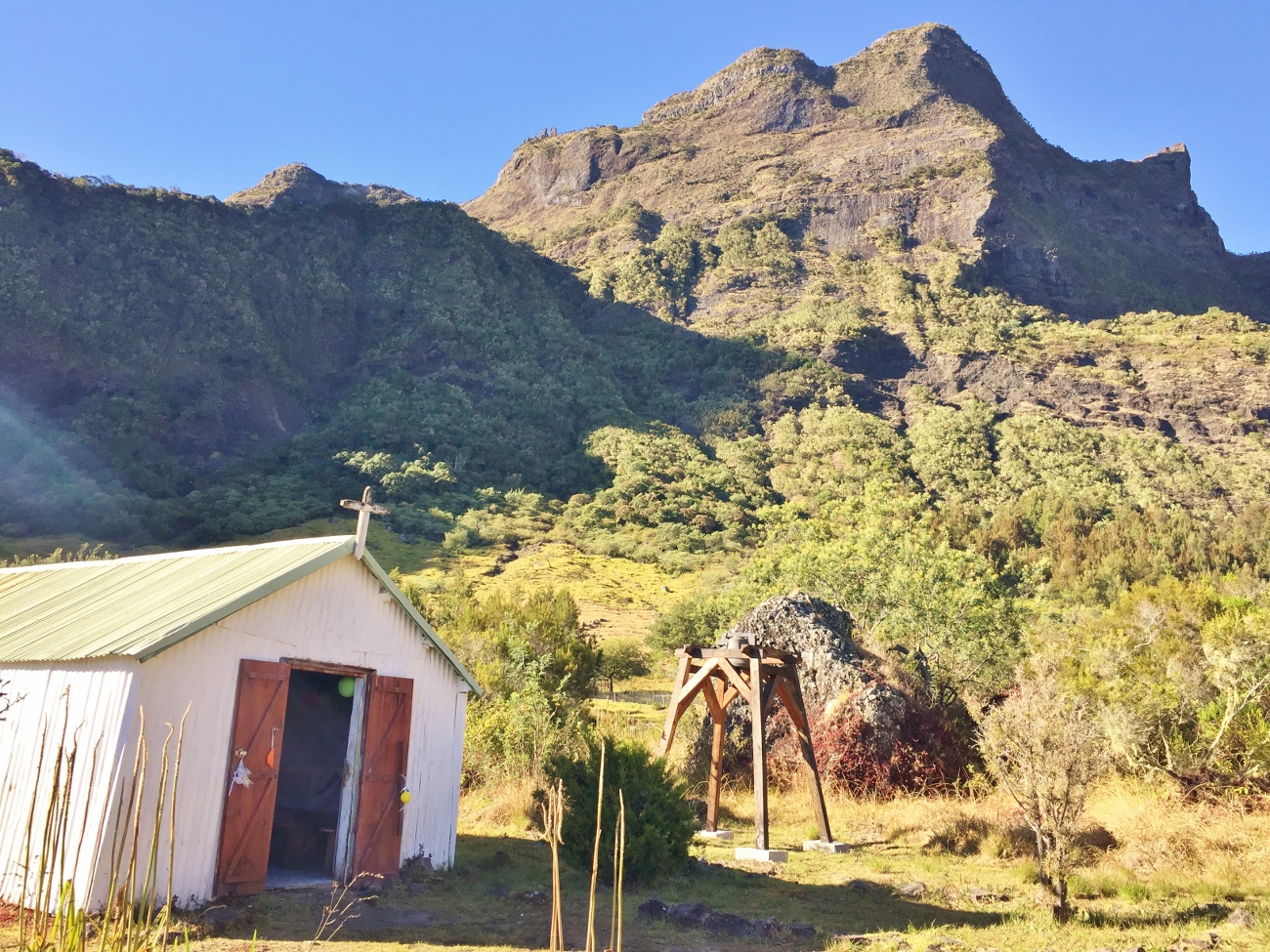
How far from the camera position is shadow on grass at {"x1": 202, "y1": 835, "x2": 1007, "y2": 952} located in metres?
8.23

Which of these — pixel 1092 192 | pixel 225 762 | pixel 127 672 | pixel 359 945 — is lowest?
pixel 359 945

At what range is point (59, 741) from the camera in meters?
7.80

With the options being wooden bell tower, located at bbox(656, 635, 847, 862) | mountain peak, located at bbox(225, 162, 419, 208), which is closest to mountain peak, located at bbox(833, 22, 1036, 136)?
mountain peak, located at bbox(225, 162, 419, 208)

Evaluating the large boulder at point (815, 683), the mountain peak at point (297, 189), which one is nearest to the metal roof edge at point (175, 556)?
the large boulder at point (815, 683)

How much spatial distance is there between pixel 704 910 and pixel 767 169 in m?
135

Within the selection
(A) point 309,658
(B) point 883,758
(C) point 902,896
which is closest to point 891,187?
(B) point 883,758

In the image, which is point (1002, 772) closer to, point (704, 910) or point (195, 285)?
point (704, 910)

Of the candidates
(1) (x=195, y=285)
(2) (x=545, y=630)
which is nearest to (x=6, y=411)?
(1) (x=195, y=285)

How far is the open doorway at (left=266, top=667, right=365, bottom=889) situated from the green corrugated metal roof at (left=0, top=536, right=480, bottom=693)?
142cm

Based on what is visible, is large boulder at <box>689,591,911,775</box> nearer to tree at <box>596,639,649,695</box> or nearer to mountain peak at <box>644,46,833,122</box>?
tree at <box>596,639,649,695</box>

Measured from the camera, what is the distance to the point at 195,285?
86.9 m

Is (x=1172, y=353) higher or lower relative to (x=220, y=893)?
higher

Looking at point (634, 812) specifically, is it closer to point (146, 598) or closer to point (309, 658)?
point (309, 658)

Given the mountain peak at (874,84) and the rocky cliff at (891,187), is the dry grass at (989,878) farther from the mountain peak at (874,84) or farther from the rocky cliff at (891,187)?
the mountain peak at (874,84)
